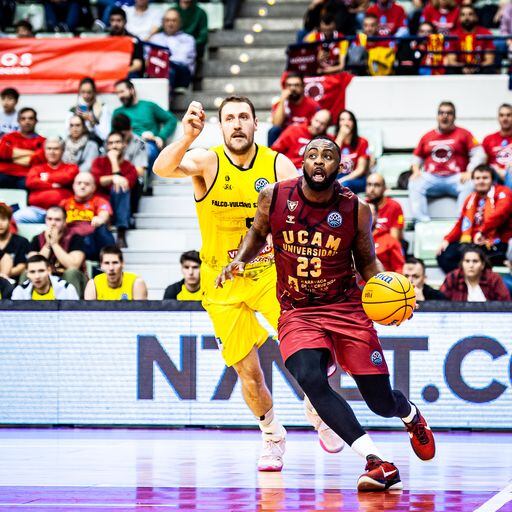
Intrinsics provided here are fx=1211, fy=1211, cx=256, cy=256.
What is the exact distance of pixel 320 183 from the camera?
7.34 metres

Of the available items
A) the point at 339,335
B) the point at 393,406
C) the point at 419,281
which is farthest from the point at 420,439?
the point at 419,281

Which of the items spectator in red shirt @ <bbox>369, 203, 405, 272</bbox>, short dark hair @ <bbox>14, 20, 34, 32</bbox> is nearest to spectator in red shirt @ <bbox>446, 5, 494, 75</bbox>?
spectator in red shirt @ <bbox>369, 203, 405, 272</bbox>

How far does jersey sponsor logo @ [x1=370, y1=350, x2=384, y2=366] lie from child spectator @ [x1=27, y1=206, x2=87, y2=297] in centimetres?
608

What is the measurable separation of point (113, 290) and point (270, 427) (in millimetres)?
4202

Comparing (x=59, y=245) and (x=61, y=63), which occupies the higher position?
(x=61, y=63)

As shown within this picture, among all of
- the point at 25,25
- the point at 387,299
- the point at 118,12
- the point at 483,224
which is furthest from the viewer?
the point at 25,25

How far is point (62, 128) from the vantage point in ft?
56.3

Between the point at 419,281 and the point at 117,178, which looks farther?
the point at 117,178

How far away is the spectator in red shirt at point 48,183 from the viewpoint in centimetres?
1487

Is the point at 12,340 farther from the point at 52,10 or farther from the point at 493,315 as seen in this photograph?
the point at 52,10

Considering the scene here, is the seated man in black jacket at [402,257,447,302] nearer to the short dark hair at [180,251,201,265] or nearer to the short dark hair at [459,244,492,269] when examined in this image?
the short dark hair at [459,244,492,269]

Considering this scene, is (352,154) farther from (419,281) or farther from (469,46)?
(469,46)

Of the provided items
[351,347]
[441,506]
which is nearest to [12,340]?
[351,347]

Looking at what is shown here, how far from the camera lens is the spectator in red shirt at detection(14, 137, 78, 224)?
1487 centimetres
